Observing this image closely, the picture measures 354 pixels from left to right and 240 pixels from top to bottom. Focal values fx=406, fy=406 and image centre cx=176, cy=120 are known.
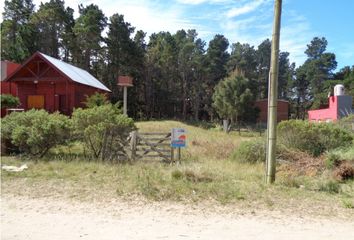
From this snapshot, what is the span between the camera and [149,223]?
7289mm

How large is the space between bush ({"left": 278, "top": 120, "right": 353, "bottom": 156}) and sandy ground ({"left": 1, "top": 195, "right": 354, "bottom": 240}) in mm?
8991

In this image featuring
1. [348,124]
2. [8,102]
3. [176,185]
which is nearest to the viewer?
[176,185]

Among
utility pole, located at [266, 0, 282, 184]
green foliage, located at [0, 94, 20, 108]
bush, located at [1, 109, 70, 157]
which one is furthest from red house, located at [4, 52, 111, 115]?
utility pole, located at [266, 0, 282, 184]

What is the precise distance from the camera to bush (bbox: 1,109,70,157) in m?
15.8

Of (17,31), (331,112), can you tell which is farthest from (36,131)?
(17,31)

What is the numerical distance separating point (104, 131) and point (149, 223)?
9018 mm

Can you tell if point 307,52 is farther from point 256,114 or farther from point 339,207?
point 339,207

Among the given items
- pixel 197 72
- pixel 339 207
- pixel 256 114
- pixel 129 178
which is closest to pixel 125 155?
pixel 129 178

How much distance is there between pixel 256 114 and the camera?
61.3 m

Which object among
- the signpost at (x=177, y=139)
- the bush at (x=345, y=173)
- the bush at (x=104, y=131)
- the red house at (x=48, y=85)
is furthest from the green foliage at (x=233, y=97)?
the bush at (x=345, y=173)

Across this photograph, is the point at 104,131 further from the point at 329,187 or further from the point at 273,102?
the point at 329,187

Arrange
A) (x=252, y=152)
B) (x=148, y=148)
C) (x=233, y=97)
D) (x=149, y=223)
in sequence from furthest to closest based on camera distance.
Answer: (x=233, y=97), (x=252, y=152), (x=148, y=148), (x=149, y=223)

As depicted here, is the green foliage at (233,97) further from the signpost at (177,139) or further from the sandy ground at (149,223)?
the sandy ground at (149,223)

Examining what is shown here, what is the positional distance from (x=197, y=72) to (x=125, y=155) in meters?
57.0
